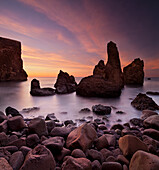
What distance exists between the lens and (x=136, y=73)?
31.8m

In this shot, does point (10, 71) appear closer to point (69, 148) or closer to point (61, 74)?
point (61, 74)

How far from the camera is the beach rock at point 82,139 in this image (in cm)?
144

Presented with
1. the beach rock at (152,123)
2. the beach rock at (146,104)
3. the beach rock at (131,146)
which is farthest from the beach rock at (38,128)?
the beach rock at (146,104)

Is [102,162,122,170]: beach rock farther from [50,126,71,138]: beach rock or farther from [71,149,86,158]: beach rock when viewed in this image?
[50,126,71,138]: beach rock

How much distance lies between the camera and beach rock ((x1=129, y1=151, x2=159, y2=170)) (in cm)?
100

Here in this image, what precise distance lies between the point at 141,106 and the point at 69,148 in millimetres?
3689

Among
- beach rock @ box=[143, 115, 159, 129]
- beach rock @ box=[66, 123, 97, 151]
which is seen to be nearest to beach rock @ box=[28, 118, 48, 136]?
beach rock @ box=[66, 123, 97, 151]

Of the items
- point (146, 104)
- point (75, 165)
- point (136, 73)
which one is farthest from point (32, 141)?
point (136, 73)

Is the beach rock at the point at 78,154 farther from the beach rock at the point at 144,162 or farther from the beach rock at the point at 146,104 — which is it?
the beach rock at the point at 146,104

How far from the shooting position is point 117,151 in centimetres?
148

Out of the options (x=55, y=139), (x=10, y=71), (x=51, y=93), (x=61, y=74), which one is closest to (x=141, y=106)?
(x=55, y=139)

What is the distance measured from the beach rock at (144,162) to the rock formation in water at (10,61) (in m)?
50.4

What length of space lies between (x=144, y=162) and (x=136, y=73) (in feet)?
115

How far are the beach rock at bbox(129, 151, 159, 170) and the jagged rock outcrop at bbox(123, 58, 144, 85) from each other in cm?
3446
